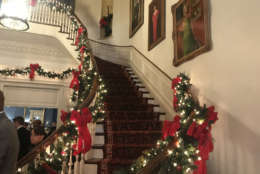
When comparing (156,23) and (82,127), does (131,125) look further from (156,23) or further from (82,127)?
(156,23)

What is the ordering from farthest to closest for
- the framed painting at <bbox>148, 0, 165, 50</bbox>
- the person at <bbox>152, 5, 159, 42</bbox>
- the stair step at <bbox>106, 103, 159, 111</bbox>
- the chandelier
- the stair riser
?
1. the person at <bbox>152, 5, 159, 42</bbox>
2. the framed painting at <bbox>148, 0, 165, 50</bbox>
3. the stair step at <bbox>106, 103, 159, 111</bbox>
4. the chandelier
5. the stair riser

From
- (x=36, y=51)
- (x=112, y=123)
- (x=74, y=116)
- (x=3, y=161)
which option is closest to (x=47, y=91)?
(x=36, y=51)

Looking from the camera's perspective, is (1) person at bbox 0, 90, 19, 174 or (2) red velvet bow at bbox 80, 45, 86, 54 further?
(2) red velvet bow at bbox 80, 45, 86, 54

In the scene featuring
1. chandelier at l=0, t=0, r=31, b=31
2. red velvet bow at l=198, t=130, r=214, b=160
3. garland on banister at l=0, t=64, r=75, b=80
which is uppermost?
chandelier at l=0, t=0, r=31, b=31

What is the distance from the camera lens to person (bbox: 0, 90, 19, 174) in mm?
1690

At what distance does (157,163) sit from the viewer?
211 cm

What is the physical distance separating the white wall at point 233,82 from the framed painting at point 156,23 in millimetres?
1986

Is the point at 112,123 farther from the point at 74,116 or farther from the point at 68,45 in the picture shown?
the point at 68,45

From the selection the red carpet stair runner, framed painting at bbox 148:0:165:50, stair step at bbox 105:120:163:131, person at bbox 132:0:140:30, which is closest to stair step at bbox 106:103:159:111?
the red carpet stair runner

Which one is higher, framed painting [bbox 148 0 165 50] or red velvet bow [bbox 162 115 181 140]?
framed painting [bbox 148 0 165 50]

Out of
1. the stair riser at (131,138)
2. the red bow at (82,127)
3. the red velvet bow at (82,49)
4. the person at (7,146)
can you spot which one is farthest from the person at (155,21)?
the person at (7,146)

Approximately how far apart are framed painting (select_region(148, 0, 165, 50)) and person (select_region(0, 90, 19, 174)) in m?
4.57

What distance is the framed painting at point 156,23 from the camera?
227 inches

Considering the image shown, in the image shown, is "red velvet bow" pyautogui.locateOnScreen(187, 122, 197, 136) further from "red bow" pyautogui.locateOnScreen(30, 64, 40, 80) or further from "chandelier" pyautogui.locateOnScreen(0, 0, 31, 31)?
"red bow" pyautogui.locateOnScreen(30, 64, 40, 80)
